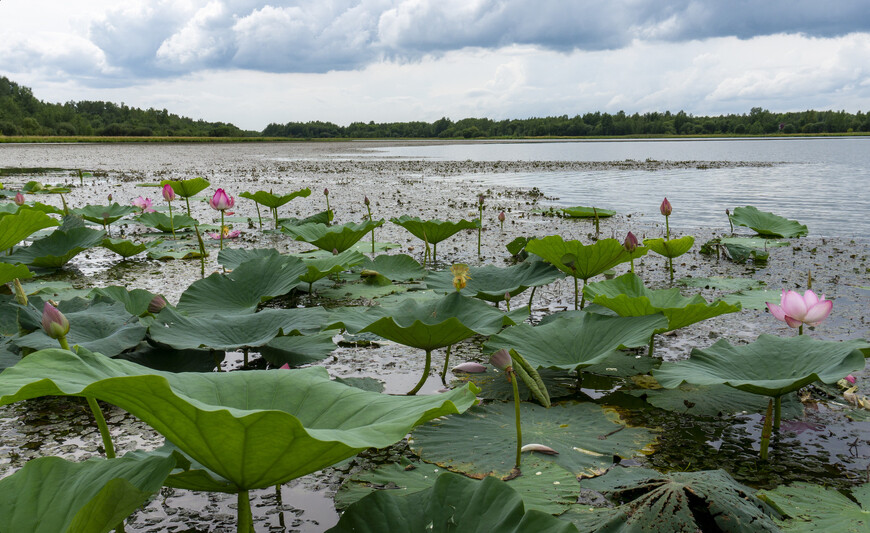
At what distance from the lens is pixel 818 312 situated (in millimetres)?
2014

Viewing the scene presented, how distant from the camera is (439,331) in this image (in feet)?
6.55

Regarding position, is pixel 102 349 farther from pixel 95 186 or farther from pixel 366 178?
pixel 366 178

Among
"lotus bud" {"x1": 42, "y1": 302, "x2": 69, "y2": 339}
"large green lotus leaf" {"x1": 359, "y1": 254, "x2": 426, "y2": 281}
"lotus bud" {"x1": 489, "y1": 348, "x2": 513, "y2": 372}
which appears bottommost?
"large green lotus leaf" {"x1": 359, "y1": 254, "x2": 426, "y2": 281}

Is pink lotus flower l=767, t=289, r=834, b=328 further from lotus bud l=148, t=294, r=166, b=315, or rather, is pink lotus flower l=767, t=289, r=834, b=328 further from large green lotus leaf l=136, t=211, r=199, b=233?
large green lotus leaf l=136, t=211, r=199, b=233

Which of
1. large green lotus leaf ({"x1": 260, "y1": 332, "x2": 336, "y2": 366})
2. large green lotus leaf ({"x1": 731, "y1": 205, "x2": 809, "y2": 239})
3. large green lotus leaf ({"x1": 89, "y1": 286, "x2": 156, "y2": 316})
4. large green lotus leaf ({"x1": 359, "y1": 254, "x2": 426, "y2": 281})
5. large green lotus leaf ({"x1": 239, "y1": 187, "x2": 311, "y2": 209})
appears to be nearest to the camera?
large green lotus leaf ({"x1": 260, "y1": 332, "x2": 336, "y2": 366})

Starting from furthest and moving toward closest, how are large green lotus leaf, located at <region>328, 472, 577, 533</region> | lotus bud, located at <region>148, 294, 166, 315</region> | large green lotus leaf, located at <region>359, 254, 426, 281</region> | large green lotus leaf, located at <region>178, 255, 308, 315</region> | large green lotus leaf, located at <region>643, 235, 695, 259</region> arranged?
large green lotus leaf, located at <region>359, 254, 426, 281</region>, large green lotus leaf, located at <region>643, 235, 695, 259</region>, large green lotus leaf, located at <region>178, 255, 308, 315</region>, lotus bud, located at <region>148, 294, 166, 315</region>, large green lotus leaf, located at <region>328, 472, 577, 533</region>

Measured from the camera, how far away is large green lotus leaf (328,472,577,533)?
1023 mm

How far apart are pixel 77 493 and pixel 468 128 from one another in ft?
237

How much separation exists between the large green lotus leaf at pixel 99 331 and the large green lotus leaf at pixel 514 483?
105 cm

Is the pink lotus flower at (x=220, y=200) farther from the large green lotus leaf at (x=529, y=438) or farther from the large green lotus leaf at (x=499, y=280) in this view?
the large green lotus leaf at (x=529, y=438)

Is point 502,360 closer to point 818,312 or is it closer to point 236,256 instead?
point 818,312

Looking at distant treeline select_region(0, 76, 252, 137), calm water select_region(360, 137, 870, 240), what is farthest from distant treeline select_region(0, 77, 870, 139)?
calm water select_region(360, 137, 870, 240)

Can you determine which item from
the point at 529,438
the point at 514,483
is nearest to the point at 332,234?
the point at 529,438

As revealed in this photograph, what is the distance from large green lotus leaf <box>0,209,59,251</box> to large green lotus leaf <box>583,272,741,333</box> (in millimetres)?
3316
